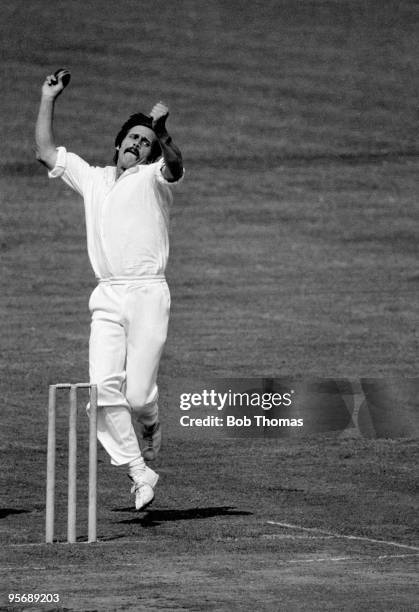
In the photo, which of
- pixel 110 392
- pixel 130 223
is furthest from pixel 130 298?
pixel 110 392

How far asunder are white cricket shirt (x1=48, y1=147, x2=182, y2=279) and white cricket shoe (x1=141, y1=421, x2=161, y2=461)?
Result: 0.93m

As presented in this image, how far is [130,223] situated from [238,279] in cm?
1241

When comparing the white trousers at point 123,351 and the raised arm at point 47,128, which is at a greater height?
the raised arm at point 47,128

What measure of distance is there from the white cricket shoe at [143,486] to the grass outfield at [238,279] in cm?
14

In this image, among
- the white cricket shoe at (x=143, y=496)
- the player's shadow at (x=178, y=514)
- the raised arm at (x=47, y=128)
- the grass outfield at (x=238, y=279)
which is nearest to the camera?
the grass outfield at (x=238, y=279)

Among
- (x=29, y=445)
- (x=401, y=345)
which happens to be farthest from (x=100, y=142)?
(x=29, y=445)

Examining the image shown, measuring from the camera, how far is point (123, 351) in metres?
8.79

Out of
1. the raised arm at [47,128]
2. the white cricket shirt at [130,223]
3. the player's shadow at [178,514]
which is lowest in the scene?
the player's shadow at [178,514]

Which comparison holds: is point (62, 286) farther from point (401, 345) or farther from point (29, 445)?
point (29, 445)

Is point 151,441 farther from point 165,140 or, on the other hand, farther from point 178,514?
point 165,140

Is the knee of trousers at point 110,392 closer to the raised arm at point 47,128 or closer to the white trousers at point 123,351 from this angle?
the white trousers at point 123,351

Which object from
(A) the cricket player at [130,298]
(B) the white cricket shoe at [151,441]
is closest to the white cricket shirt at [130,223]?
(A) the cricket player at [130,298]

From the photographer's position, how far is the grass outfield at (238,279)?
7.47 meters

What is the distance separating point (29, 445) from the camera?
12.7 meters
